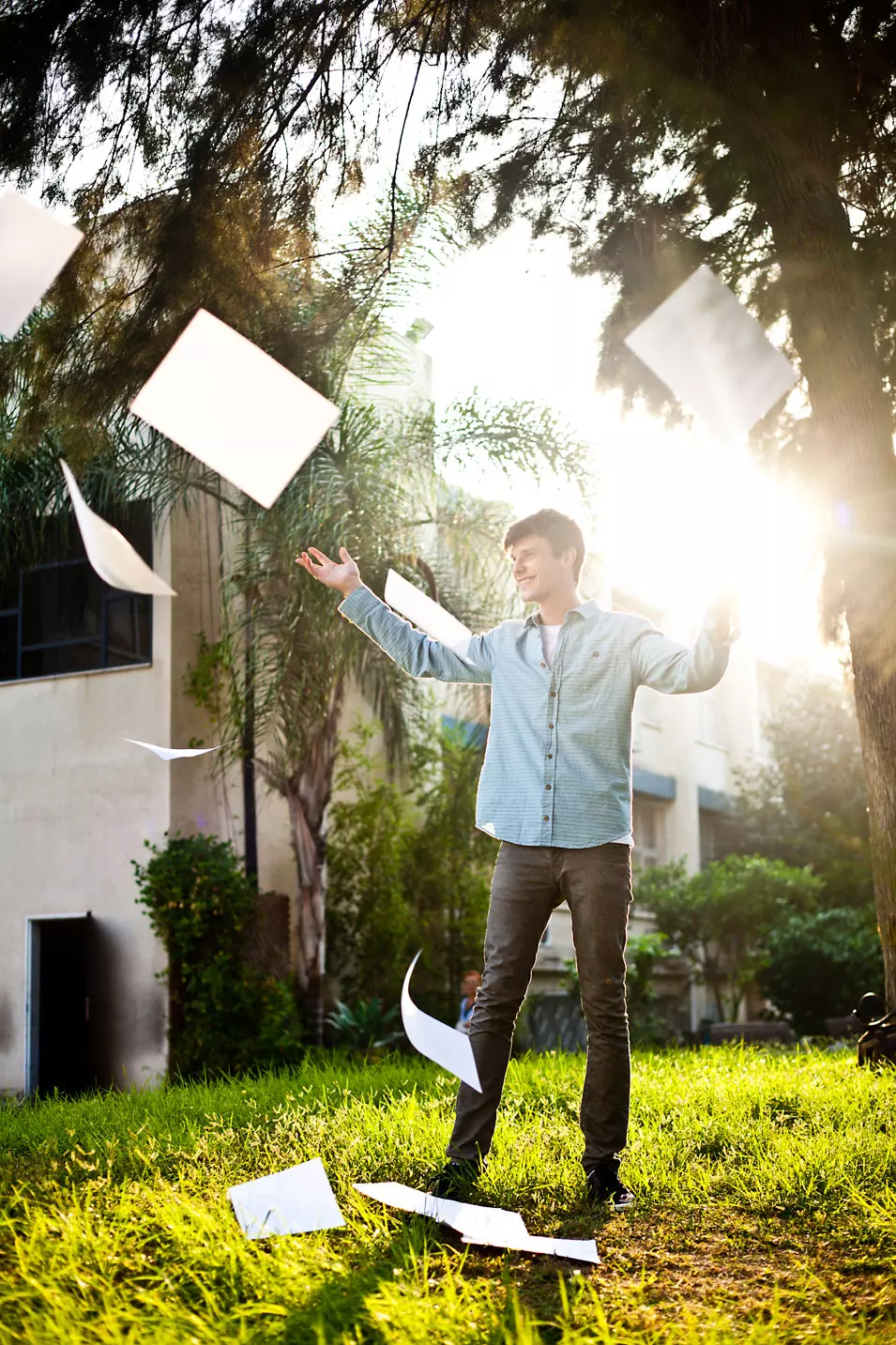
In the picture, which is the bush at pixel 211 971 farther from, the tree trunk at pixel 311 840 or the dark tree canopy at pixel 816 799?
the dark tree canopy at pixel 816 799

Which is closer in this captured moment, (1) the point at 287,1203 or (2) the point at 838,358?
(1) the point at 287,1203

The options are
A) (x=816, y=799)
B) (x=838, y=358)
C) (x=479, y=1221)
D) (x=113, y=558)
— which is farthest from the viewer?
(x=816, y=799)

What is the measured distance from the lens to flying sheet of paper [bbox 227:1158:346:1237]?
2.82 meters

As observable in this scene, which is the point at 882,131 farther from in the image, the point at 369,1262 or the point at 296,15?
the point at 369,1262

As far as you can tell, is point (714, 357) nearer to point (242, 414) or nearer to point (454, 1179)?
point (242, 414)

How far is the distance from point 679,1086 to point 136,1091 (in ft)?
8.23

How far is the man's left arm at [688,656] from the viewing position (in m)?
3.41

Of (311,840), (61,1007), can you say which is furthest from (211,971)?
(61,1007)

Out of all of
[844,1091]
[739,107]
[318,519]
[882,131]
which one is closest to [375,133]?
[739,107]

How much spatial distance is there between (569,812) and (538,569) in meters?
0.76

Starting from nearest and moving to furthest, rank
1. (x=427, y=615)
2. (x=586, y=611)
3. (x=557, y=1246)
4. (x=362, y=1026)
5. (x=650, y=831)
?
(x=557, y=1246) → (x=586, y=611) → (x=427, y=615) → (x=362, y=1026) → (x=650, y=831)

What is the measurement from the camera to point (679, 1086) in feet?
16.0

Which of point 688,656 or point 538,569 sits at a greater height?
point 538,569

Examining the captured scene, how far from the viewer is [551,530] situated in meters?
3.87
